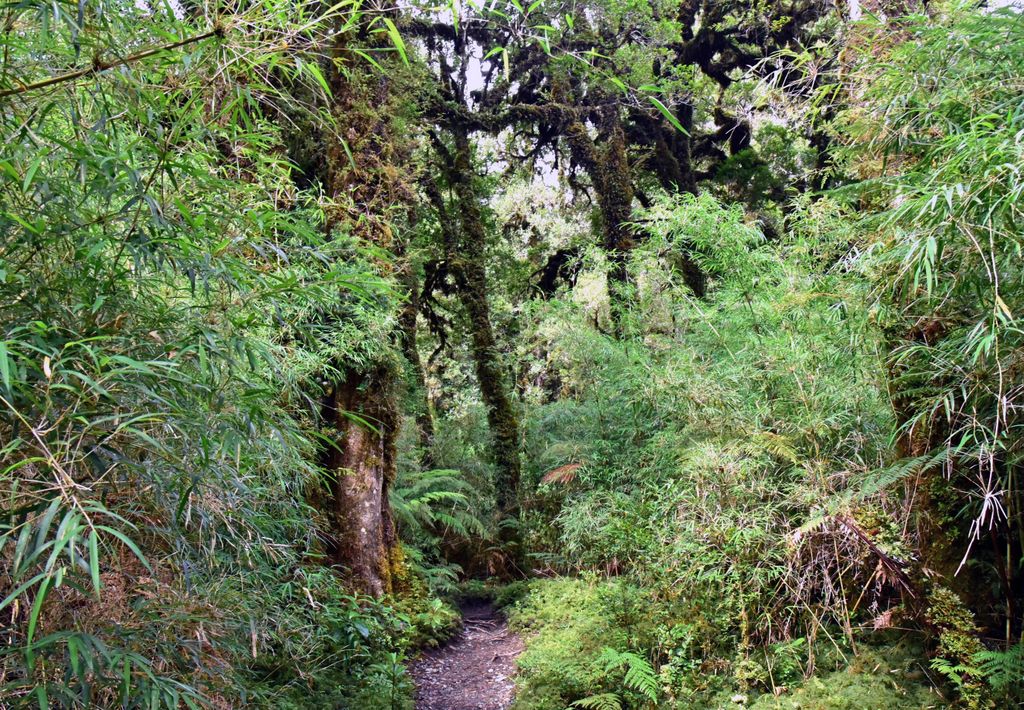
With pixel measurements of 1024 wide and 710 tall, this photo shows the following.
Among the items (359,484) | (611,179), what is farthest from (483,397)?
(611,179)

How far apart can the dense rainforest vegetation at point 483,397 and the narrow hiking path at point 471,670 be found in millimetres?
194

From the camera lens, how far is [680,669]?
3629 millimetres

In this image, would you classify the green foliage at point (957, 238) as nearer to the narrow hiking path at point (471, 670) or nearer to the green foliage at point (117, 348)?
the green foliage at point (117, 348)

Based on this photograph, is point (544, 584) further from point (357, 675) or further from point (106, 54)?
point (106, 54)

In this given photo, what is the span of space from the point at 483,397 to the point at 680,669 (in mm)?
5157

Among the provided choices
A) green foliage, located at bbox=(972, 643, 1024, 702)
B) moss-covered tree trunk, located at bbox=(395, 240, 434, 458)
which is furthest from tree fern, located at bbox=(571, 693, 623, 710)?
moss-covered tree trunk, located at bbox=(395, 240, 434, 458)

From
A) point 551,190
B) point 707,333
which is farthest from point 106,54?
point 551,190

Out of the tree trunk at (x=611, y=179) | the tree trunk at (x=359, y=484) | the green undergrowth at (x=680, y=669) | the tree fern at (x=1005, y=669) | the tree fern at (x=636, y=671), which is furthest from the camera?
the tree trunk at (x=611, y=179)

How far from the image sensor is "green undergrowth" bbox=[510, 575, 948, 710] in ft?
9.82

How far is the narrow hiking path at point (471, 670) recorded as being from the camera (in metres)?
4.36

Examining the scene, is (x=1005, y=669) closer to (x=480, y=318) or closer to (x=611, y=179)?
Result: (x=480, y=318)

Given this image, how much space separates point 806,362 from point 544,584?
134 inches

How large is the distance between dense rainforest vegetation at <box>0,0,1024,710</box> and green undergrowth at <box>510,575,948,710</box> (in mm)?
23

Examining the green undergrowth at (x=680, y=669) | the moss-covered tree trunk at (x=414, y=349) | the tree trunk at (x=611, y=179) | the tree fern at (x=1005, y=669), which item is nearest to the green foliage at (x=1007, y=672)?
the tree fern at (x=1005, y=669)
